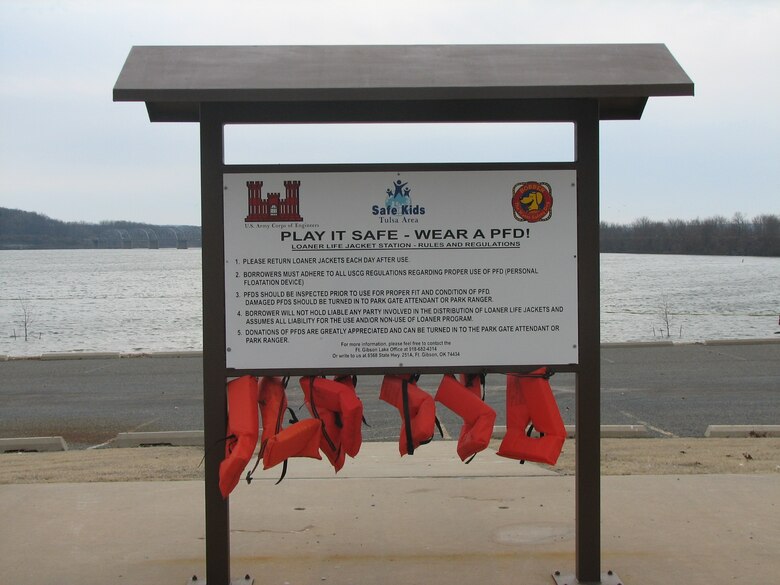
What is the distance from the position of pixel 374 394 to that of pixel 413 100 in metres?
8.66

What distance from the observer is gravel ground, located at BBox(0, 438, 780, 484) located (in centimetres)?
702

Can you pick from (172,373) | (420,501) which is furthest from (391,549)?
(172,373)

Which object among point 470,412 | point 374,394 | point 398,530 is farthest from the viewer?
point 374,394

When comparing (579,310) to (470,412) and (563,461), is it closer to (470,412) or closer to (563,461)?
(470,412)

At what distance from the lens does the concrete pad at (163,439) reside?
8836 mm

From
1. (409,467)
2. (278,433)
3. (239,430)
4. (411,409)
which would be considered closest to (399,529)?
(411,409)

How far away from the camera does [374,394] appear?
41.4 ft

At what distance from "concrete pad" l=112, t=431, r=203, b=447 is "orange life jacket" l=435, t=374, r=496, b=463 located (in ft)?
15.4

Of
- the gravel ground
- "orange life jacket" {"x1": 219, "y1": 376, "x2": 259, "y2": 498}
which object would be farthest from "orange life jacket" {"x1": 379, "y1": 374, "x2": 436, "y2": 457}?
the gravel ground

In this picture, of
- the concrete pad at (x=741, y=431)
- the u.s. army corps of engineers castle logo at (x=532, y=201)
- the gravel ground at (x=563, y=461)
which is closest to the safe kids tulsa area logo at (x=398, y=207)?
the u.s. army corps of engineers castle logo at (x=532, y=201)

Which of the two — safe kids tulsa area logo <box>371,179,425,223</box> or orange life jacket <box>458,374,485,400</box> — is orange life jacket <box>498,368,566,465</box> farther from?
safe kids tulsa area logo <box>371,179,425,223</box>

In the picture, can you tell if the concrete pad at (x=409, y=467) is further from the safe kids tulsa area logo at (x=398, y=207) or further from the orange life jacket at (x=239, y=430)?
the safe kids tulsa area logo at (x=398, y=207)

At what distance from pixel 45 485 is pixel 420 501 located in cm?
249

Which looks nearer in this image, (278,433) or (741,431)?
(278,433)
